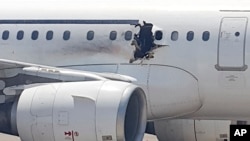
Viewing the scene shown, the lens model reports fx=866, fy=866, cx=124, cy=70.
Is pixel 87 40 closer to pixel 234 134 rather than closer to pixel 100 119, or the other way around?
pixel 100 119

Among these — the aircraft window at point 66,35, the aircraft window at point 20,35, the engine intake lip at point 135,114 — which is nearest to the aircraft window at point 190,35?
the engine intake lip at point 135,114

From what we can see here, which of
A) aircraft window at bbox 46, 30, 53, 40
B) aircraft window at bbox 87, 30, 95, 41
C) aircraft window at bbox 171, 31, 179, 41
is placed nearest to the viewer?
aircraft window at bbox 171, 31, 179, 41

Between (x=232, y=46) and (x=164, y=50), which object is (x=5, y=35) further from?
(x=232, y=46)

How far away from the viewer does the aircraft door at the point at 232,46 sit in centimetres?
1458

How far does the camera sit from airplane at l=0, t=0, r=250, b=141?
14000mm

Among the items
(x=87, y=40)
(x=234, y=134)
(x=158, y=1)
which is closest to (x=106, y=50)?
(x=87, y=40)

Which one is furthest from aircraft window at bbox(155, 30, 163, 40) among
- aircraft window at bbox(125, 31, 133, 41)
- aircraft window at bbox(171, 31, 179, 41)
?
aircraft window at bbox(125, 31, 133, 41)

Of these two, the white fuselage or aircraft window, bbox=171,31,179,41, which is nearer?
the white fuselage

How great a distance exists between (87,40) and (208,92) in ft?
7.61

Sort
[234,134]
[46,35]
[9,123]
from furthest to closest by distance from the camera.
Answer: [46,35], [9,123], [234,134]

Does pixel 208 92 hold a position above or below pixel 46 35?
below

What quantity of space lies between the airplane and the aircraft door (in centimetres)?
2

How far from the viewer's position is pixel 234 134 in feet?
41.7

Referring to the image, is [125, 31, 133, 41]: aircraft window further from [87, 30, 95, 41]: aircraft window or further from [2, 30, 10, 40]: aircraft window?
[2, 30, 10, 40]: aircraft window
